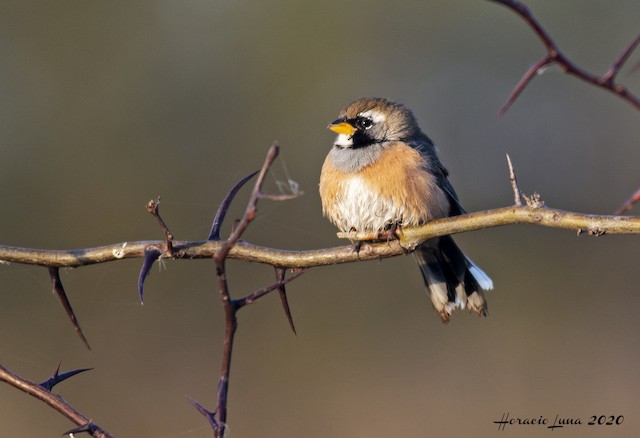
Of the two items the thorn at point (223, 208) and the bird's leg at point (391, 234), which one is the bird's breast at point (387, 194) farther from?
the thorn at point (223, 208)

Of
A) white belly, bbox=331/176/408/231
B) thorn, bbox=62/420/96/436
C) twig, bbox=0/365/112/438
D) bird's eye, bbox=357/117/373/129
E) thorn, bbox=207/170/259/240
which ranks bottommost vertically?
thorn, bbox=62/420/96/436

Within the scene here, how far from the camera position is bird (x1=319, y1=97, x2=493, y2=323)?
14.7ft

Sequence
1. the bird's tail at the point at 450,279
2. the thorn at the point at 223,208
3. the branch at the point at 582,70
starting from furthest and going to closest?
the bird's tail at the point at 450,279 < the thorn at the point at 223,208 < the branch at the point at 582,70

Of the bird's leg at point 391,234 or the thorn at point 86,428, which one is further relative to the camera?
the bird's leg at point 391,234

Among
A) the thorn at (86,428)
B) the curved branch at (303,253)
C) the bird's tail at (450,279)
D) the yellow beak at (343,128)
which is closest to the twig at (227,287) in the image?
the thorn at (86,428)

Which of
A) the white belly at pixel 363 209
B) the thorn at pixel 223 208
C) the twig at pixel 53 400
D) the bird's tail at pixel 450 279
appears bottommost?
the bird's tail at pixel 450 279

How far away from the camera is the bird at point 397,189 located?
4.48 m

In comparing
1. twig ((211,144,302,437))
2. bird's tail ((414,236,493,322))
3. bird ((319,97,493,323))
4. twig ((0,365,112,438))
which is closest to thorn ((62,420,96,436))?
twig ((0,365,112,438))

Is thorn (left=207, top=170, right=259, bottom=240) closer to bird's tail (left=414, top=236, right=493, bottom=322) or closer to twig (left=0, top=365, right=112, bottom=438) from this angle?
twig (left=0, top=365, right=112, bottom=438)

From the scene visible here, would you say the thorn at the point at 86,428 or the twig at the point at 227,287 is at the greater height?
the twig at the point at 227,287

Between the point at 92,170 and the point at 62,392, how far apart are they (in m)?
4.16

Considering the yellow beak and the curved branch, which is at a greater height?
the yellow beak

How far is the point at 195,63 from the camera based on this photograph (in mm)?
13469

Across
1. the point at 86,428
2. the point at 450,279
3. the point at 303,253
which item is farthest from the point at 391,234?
the point at 86,428
